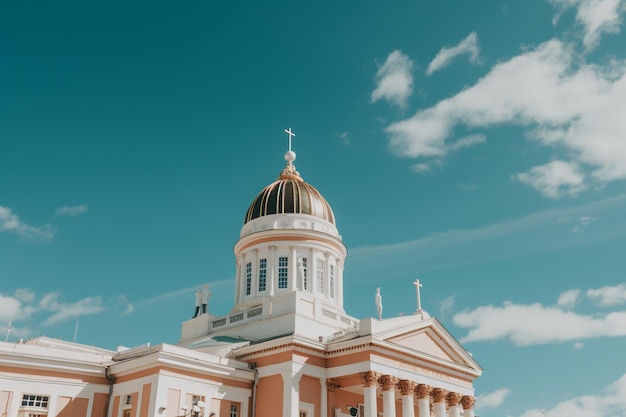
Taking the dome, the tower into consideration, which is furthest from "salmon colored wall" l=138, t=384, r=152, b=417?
the dome

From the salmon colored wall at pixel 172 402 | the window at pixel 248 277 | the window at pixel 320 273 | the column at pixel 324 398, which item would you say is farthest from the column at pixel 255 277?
the salmon colored wall at pixel 172 402

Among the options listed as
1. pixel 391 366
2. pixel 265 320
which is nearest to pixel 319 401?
pixel 391 366

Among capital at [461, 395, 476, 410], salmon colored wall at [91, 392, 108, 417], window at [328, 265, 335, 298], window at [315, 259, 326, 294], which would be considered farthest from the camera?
window at [328, 265, 335, 298]

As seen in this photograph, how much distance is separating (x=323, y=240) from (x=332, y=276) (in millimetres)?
2413

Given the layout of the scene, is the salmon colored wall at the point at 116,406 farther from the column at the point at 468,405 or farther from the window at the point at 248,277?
the column at the point at 468,405

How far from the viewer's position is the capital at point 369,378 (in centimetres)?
2992

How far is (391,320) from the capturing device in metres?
32.3

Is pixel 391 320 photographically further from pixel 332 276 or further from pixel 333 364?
pixel 332 276

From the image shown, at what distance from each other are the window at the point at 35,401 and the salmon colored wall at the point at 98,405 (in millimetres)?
2199

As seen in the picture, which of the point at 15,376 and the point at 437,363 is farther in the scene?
the point at 437,363

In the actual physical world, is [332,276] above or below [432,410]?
above

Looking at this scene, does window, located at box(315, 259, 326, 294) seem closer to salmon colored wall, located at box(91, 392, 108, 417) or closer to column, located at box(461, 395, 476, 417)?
column, located at box(461, 395, 476, 417)

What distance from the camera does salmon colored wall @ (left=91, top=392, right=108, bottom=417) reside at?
30531mm

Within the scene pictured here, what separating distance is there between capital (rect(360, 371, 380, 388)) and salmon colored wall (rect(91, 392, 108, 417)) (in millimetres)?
12158
